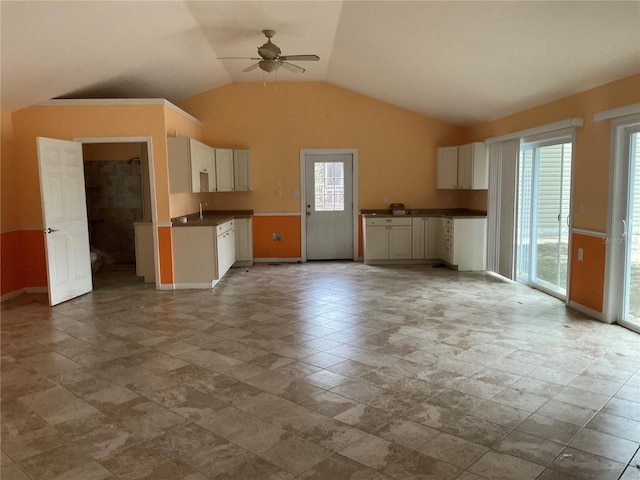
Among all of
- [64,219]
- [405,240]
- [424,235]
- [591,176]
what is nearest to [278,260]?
[405,240]

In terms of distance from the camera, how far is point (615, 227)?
4.70 m

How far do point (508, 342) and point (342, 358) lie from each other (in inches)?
60.2

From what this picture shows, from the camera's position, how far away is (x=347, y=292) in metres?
6.34

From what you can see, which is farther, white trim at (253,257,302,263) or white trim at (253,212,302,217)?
white trim at (253,257,302,263)

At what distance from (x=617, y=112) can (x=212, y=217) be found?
19.0ft

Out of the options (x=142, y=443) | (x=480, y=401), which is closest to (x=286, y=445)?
(x=142, y=443)

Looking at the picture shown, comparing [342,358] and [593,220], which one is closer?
[342,358]

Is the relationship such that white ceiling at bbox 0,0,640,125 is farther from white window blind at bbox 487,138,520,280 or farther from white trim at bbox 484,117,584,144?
white window blind at bbox 487,138,520,280

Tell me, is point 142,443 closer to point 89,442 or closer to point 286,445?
point 89,442

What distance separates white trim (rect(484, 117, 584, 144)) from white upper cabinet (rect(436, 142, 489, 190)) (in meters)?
0.40

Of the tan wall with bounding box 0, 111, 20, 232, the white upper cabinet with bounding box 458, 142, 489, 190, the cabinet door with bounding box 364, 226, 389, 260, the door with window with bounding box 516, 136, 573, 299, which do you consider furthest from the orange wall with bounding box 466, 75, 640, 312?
the tan wall with bounding box 0, 111, 20, 232

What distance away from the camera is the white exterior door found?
8734mm

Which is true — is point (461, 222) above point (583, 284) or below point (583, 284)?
above

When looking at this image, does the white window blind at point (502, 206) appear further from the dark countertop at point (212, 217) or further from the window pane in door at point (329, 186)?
the dark countertop at point (212, 217)
